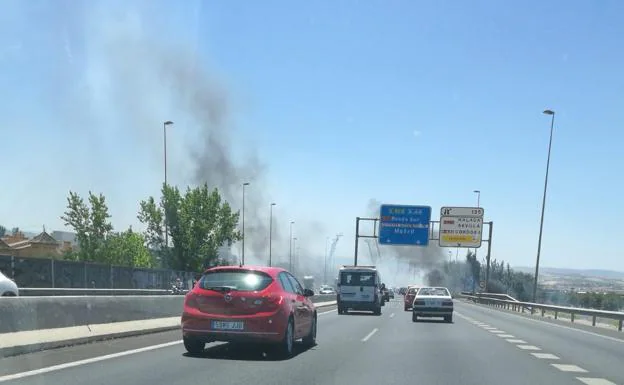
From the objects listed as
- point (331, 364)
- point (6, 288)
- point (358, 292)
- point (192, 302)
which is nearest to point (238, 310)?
point (192, 302)

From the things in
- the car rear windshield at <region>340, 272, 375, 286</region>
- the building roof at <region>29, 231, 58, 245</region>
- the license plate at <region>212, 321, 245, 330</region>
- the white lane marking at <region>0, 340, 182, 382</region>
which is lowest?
the white lane marking at <region>0, 340, 182, 382</region>

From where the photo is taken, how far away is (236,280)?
1245 cm

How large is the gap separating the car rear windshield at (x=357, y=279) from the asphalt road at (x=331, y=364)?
1862 centimetres

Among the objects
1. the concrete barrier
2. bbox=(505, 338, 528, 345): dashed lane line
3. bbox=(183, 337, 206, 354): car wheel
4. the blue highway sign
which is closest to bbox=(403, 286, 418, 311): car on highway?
the blue highway sign

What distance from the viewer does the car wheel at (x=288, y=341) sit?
1244cm

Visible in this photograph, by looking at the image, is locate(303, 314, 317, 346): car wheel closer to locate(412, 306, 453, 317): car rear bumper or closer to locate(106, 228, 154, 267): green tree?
locate(412, 306, 453, 317): car rear bumper

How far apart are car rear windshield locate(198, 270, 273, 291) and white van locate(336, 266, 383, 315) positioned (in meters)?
23.4

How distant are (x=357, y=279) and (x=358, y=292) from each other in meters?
0.79

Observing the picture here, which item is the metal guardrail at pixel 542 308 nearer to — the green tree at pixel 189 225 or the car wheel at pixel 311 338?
the car wheel at pixel 311 338

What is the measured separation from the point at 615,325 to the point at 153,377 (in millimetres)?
25172

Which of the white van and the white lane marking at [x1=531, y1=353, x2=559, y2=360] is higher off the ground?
the white van

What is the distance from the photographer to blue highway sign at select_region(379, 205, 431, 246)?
48688mm

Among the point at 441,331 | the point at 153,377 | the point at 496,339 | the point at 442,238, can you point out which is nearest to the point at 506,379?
the point at 153,377

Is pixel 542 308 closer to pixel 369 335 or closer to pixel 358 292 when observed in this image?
pixel 358 292
